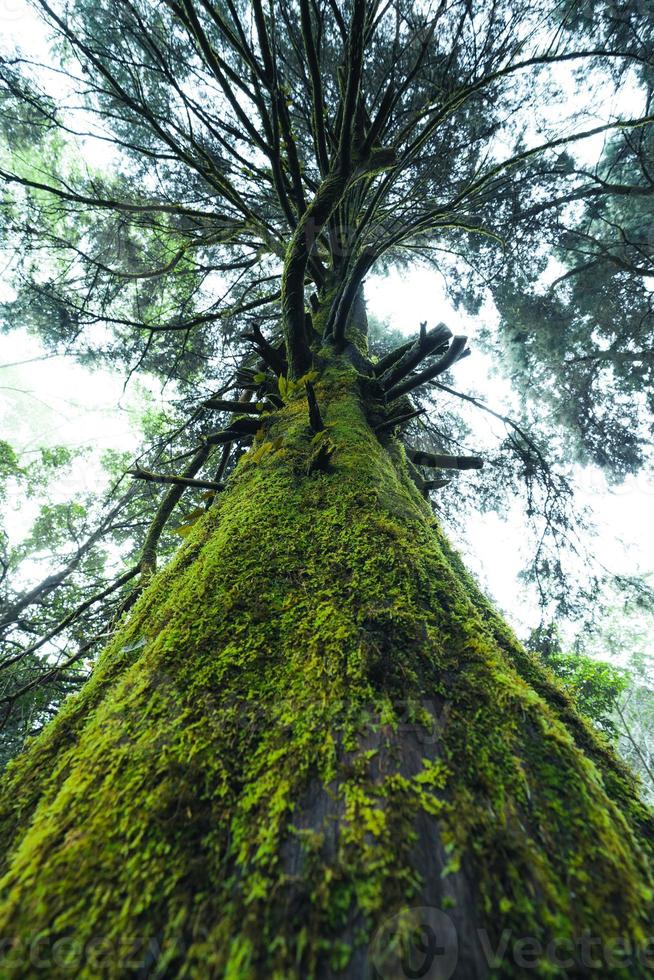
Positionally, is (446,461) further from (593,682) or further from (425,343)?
(593,682)

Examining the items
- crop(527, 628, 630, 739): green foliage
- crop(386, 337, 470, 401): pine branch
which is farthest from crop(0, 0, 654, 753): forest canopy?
crop(527, 628, 630, 739): green foliage

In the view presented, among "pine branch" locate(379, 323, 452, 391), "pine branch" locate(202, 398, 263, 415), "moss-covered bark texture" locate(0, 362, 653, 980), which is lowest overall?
"moss-covered bark texture" locate(0, 362, 653, 980)

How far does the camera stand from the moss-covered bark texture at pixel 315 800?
0.57 m

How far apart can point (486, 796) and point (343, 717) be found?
0.31 metres

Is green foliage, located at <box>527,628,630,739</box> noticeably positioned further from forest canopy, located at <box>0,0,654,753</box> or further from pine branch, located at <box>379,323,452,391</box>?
pine branch, located at <box>379,323,452,391</box>

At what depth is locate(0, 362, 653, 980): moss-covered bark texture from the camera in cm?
57

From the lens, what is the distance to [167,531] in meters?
6.84

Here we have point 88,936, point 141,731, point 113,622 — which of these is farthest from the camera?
point 113,622

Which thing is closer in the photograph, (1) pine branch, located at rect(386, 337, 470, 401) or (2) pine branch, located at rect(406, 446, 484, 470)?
(1) pine branch, located at rect(386, 337, 470, 401)

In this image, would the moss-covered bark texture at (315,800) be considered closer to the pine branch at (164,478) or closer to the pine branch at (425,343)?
the pine branch at (164,478)

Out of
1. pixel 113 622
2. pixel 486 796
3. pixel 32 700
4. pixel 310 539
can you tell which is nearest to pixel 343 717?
pixel 486 796

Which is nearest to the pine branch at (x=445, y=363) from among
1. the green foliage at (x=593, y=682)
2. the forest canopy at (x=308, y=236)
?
the forest canopy at (x=308, y=236)

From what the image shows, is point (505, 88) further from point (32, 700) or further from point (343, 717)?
point (32, 700)

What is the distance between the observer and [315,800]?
0.75 m
